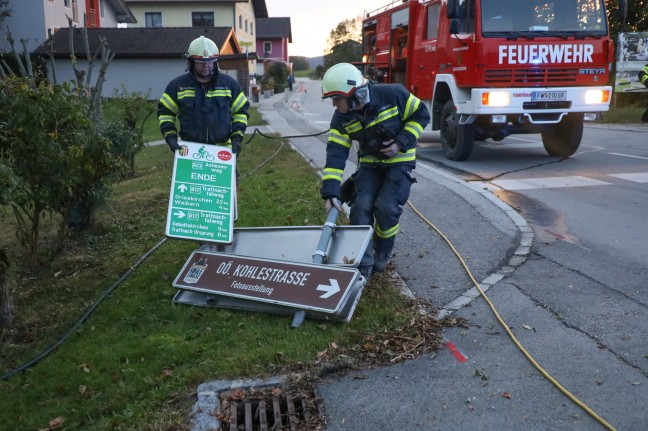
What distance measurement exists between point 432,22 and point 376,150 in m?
8.13

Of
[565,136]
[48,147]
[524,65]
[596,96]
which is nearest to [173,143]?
[48,147]

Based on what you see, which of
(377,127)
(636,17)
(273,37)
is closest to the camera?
(377,127)

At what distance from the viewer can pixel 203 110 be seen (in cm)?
616

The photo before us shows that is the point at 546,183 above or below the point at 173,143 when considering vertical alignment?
below

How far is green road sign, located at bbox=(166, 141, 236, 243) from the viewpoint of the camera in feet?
19.1

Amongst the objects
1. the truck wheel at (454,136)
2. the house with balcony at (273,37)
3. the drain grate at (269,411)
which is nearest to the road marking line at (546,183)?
the truck wheel at (454,136)

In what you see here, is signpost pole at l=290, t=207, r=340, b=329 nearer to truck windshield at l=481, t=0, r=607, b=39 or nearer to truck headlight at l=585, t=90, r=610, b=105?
truck windshield at l=481, t=0, r=607, b=39

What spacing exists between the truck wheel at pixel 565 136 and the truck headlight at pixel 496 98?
168 centimetres

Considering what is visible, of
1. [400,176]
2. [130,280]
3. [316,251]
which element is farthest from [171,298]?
[400,176]

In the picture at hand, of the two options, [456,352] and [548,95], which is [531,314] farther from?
[548,95]

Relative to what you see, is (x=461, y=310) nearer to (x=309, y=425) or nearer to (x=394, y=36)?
(x=309, y=425)

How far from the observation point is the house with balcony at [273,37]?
7744cm

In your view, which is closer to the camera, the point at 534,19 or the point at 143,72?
the point at 534,19

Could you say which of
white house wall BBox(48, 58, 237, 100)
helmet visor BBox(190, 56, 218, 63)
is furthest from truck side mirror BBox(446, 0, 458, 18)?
white house wall BBox(48, 58, 237, 100)
